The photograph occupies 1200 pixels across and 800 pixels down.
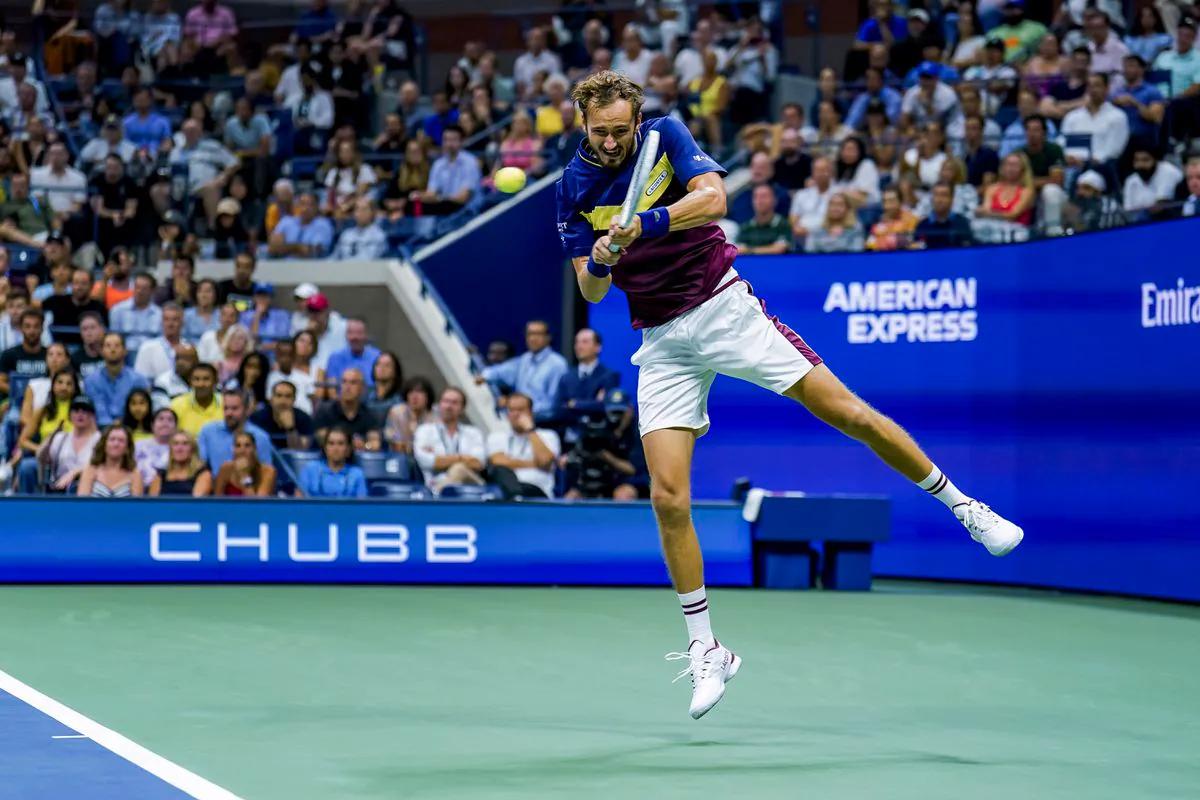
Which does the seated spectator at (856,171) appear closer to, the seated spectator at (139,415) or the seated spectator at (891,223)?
the seated spectator at (891,223)

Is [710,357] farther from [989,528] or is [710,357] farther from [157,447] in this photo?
[157,447]

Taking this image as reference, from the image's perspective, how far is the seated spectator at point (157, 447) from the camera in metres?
13.4

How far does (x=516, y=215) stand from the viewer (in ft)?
57.8

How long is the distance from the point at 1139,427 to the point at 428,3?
15.2 meters

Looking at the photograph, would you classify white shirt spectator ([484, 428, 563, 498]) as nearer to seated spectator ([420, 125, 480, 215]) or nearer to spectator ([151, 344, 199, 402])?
spectator ([151, 344, 199, 402])

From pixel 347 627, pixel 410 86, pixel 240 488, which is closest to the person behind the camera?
pixel 347 627

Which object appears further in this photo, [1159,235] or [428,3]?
[428,3]

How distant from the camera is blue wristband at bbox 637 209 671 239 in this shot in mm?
6277

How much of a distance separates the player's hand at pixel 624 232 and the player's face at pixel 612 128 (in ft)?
1.49

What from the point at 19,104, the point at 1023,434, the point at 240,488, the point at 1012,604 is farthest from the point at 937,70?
the point at 19,104

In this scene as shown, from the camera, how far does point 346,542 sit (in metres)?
12.7

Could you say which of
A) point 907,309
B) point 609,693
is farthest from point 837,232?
point 609,693

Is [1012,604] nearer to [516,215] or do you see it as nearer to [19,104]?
[516,215]

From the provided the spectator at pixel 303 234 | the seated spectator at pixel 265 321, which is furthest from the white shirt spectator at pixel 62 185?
the seated spectator at pixel 265 321
